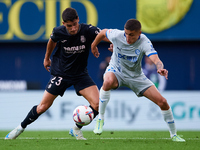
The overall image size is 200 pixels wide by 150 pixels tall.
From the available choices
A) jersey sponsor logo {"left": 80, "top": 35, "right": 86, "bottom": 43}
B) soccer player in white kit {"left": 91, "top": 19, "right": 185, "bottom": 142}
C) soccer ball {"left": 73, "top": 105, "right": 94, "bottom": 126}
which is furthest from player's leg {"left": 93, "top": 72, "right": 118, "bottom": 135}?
jersey sponsor logo {"left": 80, "top": 35, "right": 86, "bottom": 43}

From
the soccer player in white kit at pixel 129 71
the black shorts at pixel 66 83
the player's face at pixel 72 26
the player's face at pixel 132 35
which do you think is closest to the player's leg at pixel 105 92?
the soccer player in white kit at pixel 129 71

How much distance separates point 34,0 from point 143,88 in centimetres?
1112

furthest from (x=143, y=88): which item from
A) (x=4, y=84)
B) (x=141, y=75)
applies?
(x=4, y=84)

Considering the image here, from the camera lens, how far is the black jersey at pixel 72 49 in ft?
25.9

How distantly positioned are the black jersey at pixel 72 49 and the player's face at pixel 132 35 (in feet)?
2.86

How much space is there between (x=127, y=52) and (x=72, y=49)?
3.37 feet

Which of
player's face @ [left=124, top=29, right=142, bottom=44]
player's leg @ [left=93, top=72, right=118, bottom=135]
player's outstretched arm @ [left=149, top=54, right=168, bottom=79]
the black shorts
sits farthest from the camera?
the black shorts

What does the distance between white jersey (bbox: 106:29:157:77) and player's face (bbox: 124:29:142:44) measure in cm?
10

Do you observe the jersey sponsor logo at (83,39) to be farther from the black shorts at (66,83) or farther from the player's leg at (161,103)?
the player's leg at (161,103)

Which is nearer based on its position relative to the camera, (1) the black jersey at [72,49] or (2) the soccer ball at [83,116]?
(2) the soccer ball at [83,116]

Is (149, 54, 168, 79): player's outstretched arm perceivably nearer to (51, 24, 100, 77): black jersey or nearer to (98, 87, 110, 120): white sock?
(98, 87, 110, 120): white sock

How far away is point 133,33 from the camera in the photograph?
23.5 ft

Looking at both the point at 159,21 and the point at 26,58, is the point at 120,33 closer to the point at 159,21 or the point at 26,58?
the point at 159,21

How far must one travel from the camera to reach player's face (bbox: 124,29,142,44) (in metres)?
7.15
